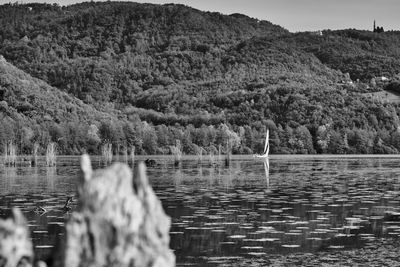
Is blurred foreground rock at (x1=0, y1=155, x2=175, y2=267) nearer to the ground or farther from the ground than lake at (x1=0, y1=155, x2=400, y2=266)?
farther from the ground

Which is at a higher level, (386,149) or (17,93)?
(17,93)

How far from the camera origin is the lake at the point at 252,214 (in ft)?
69.6

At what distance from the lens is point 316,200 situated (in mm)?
35031

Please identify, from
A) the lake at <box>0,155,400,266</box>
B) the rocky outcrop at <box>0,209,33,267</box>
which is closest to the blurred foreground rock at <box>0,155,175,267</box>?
the rocky outcrop at <box>0,209,33,267</box>

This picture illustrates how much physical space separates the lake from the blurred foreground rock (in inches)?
429

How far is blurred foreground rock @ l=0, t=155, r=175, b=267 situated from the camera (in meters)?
7.68

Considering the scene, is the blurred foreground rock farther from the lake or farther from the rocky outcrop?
the lake

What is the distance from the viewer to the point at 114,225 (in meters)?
7.76

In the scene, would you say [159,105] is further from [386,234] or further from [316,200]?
[386,234]

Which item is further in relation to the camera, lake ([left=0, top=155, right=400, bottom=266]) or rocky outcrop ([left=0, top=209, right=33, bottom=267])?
lake ([left=0, top=155, right=400, bottom=266])

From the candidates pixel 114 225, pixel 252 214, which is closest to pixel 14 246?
pixel 114 225

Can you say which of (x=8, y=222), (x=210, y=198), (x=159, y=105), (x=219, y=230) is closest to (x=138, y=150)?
(x=159, y=105)

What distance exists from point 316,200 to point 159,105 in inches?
5981

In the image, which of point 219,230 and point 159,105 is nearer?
point 219,230
